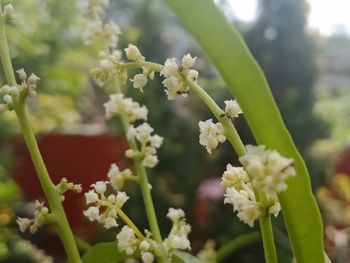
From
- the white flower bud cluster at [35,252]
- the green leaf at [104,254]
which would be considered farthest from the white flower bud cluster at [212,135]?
the white flower bud cluster at [35,252]

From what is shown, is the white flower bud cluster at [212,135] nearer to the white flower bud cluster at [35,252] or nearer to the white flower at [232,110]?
the white flower at [232,110]

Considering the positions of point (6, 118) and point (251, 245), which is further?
point (251, 245)

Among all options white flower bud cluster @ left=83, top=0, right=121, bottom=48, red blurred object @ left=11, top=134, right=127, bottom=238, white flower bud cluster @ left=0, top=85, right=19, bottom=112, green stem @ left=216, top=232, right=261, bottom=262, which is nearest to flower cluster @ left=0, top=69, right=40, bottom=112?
white flower bud cluster @ left=0, top=85, right=19, bottom=112

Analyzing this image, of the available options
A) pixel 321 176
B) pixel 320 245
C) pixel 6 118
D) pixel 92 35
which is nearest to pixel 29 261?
pixel 6 118

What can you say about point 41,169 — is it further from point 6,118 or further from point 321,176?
point 321,176

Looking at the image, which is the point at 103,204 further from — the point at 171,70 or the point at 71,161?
the point at 71,161

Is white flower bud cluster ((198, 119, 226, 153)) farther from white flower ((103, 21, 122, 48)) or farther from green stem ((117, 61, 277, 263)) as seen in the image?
white flower ((103, 21, 122, 48))
